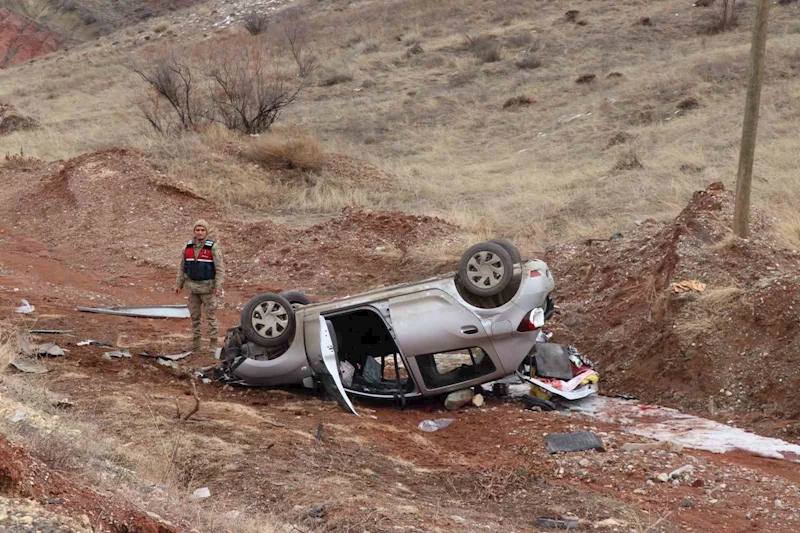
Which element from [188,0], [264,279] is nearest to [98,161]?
[264,279]

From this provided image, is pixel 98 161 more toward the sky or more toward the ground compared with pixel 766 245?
more toward the sky

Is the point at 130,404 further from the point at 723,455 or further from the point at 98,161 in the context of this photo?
the point at 98,161

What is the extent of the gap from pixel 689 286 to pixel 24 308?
309 inches

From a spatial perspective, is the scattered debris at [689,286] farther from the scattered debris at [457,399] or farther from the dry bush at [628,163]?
the dry bush at [628,163]

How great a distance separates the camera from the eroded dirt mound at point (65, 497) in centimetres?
354

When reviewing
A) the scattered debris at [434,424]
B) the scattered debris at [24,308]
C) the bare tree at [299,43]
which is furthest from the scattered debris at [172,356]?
the bare tree at [299,43]

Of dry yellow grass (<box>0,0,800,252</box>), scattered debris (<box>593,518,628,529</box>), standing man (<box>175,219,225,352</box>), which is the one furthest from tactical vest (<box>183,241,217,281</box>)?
dry yellow grass (<box>0,0,800,252</box>)

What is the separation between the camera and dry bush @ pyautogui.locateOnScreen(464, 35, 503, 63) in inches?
1336

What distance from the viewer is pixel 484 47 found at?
35156 millimetres

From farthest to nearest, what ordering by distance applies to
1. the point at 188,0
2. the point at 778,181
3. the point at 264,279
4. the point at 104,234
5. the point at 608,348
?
the point at 188,0
the point at 104,234
the point at 778,181
the point at 264,279
the point at 608,348

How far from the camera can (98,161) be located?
19031 millimetres

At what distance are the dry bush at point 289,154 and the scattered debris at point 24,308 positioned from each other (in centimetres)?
926

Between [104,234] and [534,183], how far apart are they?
8.75 m

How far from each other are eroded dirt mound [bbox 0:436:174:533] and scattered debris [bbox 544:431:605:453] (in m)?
3.67
